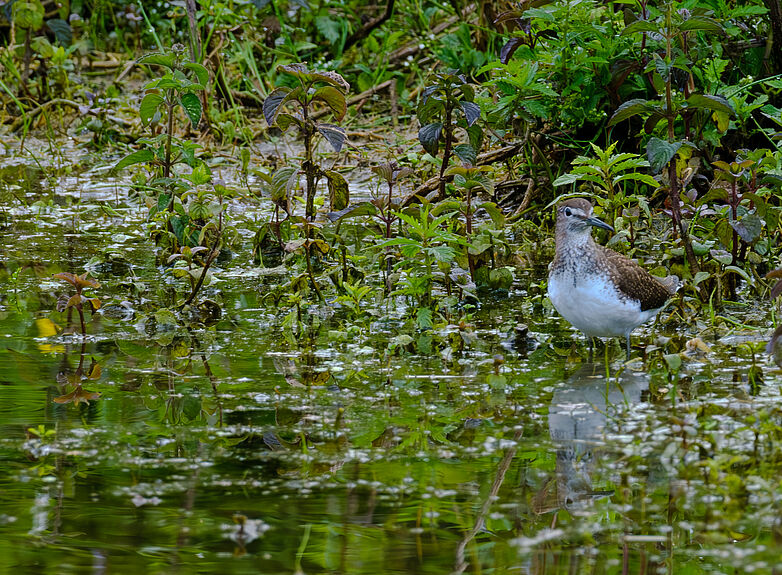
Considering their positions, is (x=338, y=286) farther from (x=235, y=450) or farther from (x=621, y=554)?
(x=621, y=554)

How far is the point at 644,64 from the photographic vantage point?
6.66m

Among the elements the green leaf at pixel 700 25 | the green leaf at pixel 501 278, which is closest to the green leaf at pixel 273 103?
the green leaf at pixel 501 278

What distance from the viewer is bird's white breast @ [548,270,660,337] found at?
5.05m

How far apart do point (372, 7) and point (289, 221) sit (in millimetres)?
5078

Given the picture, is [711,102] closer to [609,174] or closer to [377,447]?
[609,174]

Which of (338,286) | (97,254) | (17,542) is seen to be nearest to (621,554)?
(17,542)

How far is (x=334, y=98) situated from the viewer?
5996 millimetres

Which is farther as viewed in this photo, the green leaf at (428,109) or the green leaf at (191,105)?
the green leaf at (191,105)

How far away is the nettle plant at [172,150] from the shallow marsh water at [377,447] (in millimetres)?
736

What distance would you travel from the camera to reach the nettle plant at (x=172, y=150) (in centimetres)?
633

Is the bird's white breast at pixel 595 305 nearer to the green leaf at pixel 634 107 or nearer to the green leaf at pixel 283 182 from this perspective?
the green leaf at pixel 634 107

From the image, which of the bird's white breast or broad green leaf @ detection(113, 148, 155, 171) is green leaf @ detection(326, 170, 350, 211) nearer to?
broad green leaf @ detection(113, 148, 155, 171)

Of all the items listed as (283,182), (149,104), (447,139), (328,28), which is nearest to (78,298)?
(283,182)

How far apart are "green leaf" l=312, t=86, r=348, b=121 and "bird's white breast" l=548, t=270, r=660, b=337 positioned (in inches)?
64.2
